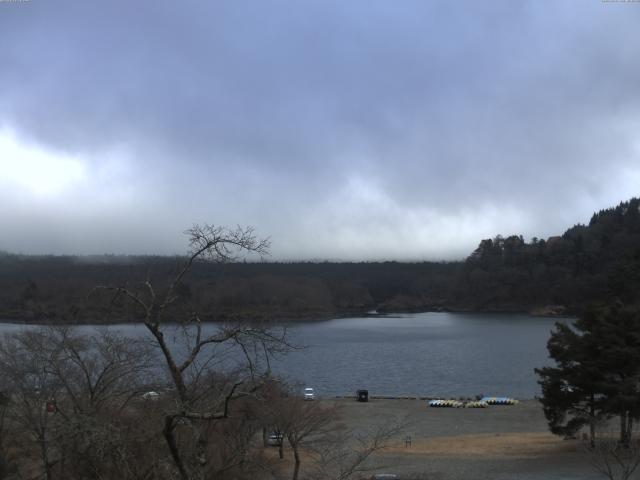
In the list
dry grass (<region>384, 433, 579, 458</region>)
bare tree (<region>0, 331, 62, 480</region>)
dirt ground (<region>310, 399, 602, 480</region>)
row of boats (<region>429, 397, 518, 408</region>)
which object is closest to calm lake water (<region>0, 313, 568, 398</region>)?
row of boats (<region>429, 397, 518, 408</region>)

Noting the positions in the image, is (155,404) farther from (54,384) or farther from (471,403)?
(471,403)

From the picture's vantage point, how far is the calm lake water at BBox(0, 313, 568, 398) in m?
61.7

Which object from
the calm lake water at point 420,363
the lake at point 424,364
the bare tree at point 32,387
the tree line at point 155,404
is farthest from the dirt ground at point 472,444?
the bare tree at point 32,387

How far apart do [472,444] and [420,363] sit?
47.2 meters

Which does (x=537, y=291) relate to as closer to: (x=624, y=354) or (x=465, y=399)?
(x=465, y=399)

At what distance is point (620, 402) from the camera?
24375 mm

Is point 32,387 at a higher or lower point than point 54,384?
lower

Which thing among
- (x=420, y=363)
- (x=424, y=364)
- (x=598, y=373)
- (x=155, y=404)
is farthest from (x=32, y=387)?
(x=420, y=363)

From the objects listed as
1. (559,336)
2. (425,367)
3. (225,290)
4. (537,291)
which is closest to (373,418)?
(559,336)

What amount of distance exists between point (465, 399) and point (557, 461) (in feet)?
93.3

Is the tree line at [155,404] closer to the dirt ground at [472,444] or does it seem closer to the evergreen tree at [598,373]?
the dirt ground at [472,444]

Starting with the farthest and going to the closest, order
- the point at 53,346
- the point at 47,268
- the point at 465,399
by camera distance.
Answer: the point at 47,268, the point at 465,399, the point at 53,346

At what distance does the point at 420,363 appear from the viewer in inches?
3187

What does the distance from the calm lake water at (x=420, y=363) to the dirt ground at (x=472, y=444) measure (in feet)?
26.6
